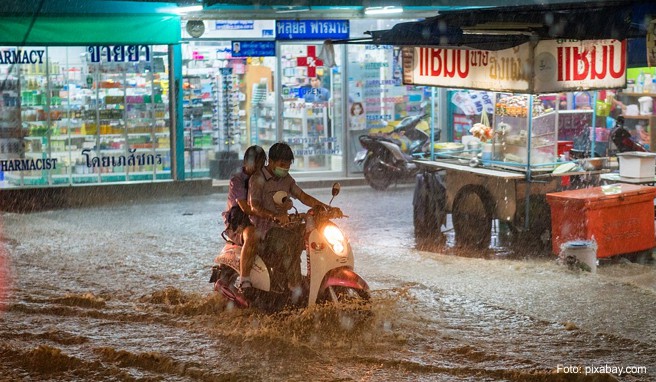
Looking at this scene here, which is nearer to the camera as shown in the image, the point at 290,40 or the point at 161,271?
the point at 161,271

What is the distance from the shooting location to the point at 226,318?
8.88 meters

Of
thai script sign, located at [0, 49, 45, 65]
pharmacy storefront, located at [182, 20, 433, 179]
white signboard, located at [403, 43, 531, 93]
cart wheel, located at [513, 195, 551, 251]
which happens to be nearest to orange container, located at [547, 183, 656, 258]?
cart wheel, located at [513, 195, 551, 251]

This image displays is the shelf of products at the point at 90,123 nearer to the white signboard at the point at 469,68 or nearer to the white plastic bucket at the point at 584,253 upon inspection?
the white signboard at the point at 469,68

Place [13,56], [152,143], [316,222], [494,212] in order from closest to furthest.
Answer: [316,222] → [494,212] → [13,56] → [152,143]

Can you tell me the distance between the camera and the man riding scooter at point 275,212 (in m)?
8.50

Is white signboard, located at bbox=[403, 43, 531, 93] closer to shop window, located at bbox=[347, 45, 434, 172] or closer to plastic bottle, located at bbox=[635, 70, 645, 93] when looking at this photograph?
shop window, located at bbox=[347, 45, 434, 172]

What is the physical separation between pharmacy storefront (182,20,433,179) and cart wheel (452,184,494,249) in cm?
549

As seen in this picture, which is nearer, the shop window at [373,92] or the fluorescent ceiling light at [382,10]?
the fluorescent ceiling light at [382,10]

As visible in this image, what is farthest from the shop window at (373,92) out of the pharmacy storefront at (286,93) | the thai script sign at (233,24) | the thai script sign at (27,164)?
the thai script sign at (27,164)

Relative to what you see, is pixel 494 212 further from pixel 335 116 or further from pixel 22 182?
pixel 22 182

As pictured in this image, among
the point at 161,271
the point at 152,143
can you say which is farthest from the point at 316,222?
the point at 152,143

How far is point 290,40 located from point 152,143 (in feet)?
10.4

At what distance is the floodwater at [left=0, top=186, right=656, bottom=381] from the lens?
7.40 meters

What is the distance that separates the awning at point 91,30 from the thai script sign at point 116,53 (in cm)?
58
